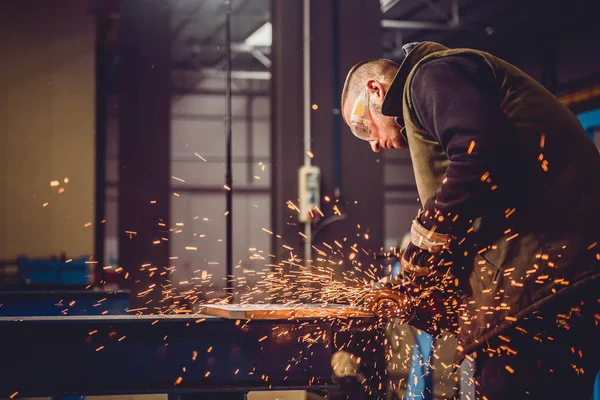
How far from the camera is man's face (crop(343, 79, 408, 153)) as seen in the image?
245cm

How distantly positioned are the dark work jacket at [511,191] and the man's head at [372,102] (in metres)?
0.48

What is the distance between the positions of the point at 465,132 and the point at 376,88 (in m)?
0.69

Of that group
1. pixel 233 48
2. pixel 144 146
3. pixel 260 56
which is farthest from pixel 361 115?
pixel 260 56

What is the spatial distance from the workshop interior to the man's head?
42 centimetres

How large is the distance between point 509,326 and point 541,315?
89 mm

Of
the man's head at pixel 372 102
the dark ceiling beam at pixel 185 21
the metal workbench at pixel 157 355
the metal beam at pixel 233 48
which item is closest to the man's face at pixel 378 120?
the man's head at pixel 372 102

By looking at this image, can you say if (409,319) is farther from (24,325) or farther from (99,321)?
(24,325)

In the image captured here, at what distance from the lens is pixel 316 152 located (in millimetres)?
4809

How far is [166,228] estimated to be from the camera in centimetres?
568

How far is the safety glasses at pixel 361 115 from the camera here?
8.23 feet

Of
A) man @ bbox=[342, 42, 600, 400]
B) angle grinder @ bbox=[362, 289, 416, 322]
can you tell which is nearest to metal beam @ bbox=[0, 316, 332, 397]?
angle grinder @ bbox=[362, 289, 416, 322]

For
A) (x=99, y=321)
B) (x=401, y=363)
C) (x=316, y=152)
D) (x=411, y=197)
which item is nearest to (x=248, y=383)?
(x=99, y=321)

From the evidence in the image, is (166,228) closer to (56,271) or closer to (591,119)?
(56,271)

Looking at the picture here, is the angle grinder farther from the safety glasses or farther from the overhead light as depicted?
the overhead light
